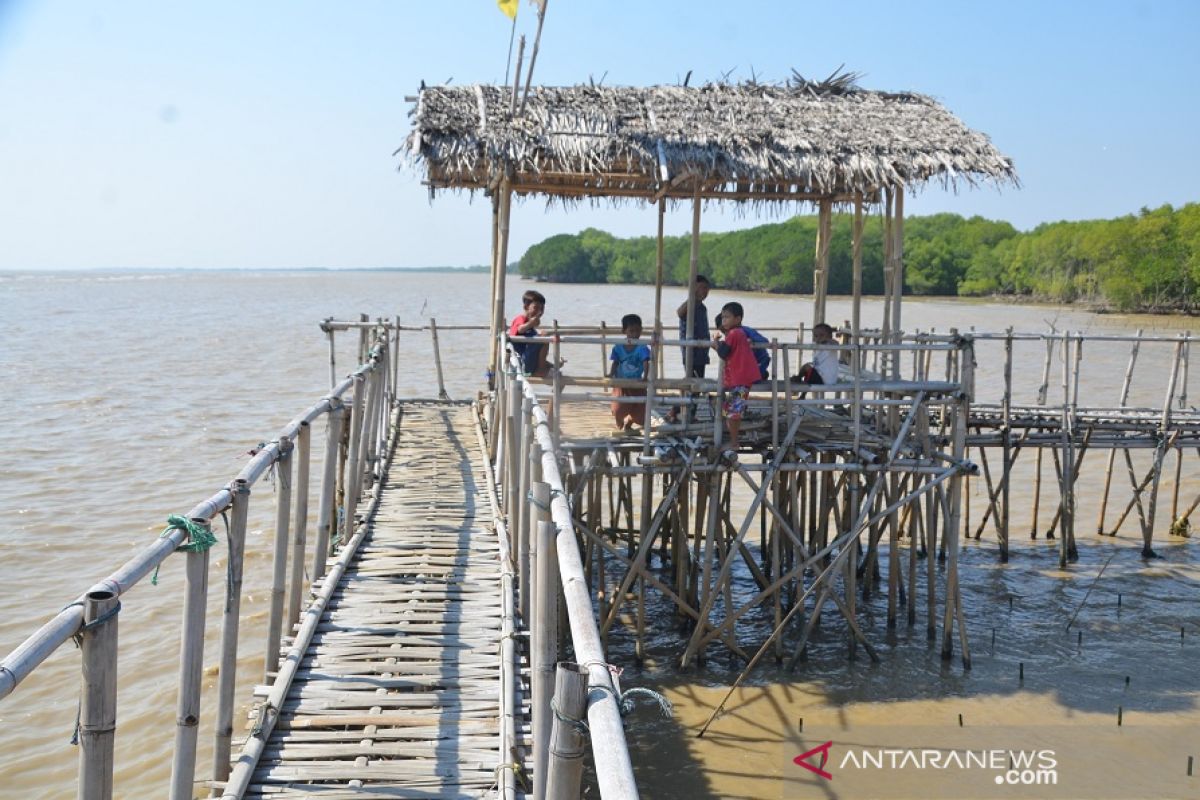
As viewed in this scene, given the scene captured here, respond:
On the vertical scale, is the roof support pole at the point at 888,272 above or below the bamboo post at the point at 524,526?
above

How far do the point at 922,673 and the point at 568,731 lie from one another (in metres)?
6.82

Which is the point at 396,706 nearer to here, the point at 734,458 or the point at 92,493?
the point at 734,458

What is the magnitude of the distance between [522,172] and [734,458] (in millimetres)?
3524

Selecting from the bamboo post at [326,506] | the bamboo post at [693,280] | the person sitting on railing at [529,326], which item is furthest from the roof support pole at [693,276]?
the bamboo post at [326,506]

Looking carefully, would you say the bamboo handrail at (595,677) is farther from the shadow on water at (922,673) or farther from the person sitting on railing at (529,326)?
the person sitting on railing at (529,326)

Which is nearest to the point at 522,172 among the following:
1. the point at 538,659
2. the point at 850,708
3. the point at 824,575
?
the point at 824,575

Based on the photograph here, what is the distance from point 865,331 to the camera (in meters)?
10.8

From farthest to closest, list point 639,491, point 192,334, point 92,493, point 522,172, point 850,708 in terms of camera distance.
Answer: point 192,334, point 639,491, point 92,493, point 522,172, point 850,708

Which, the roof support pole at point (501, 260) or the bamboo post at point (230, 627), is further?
the roof support pole at point (501, 260)

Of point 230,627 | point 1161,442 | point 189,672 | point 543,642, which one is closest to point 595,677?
point 543,642

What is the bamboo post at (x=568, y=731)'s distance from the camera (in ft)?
7.50

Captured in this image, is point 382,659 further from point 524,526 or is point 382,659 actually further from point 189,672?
point 189,672

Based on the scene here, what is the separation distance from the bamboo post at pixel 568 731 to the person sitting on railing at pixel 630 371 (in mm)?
5897

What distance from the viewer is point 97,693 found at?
2.63 metres
